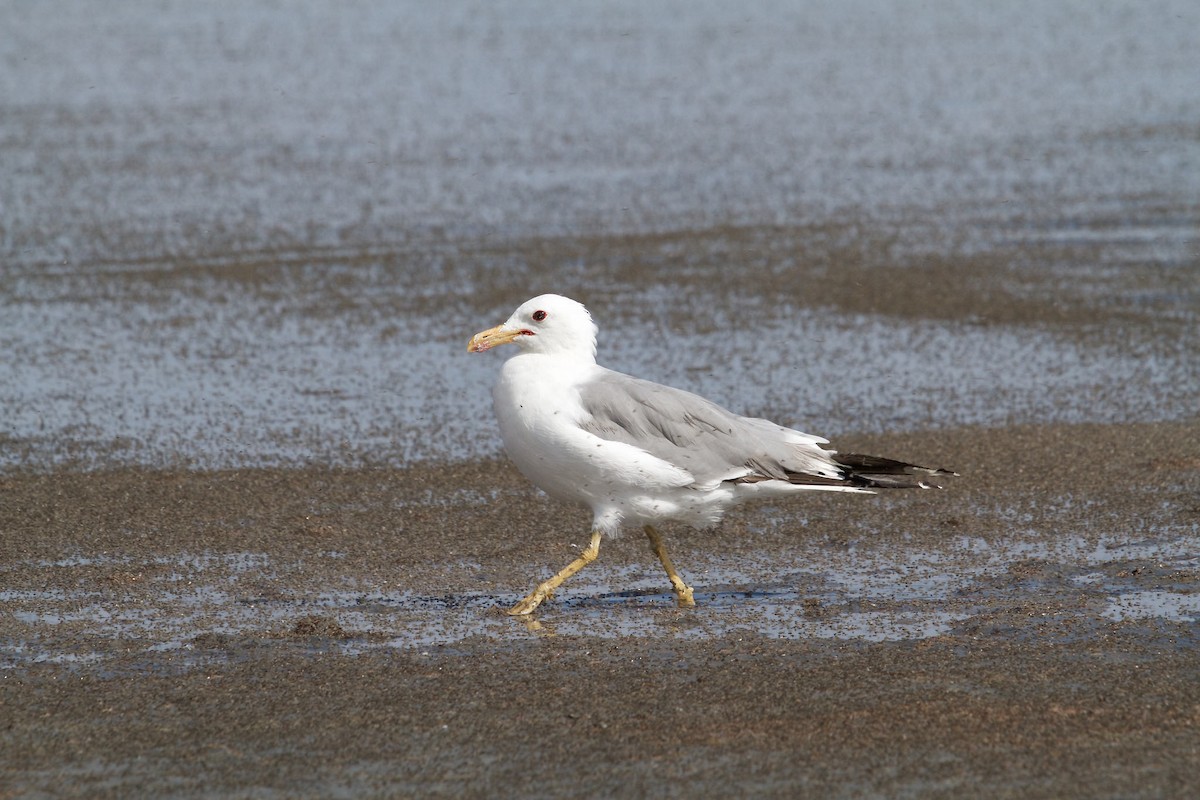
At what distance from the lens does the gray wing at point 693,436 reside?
20.9 feet

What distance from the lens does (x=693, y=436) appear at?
643 centimetres

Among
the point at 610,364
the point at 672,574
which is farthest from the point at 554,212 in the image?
the point at 672,574

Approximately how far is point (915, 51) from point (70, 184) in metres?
10.8

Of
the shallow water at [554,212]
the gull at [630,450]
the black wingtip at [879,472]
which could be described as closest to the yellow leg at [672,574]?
the gull at [630,450]

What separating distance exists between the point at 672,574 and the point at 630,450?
537mm

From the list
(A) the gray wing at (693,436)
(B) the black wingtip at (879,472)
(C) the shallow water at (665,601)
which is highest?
(A) the gray wing at (693,436)

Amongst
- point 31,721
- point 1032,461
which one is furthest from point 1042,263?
point 31,721

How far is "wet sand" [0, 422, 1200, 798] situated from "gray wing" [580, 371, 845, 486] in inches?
19.5

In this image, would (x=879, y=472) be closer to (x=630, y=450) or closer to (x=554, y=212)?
(x=630, y=450)

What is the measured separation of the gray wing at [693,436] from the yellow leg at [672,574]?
1.24 ft

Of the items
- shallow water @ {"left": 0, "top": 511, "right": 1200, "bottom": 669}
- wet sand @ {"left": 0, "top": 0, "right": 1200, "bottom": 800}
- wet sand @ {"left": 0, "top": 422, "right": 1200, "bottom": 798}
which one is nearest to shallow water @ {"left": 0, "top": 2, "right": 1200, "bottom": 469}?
wet sand @ {"left": 0, "top": 0, "right": 1200, "bottom": 800}

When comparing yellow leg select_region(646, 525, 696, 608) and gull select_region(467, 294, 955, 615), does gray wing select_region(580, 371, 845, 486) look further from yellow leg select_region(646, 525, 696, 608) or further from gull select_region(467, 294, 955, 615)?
yellow leg select_region(646, 525, 696, 608)

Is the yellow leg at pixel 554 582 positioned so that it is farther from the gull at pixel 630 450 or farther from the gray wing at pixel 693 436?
the gray wing at pixel 693 436

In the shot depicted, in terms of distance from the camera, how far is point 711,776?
4668 millimetres
